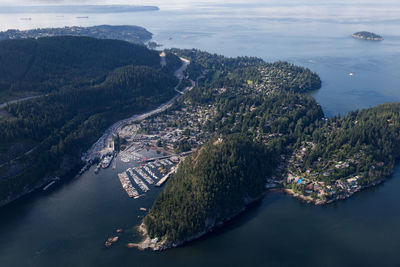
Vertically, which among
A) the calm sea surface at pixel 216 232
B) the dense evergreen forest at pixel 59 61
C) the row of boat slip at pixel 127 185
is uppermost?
the dense evergreen forest at pixel 59 61

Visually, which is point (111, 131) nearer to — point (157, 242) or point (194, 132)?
point (194, 132)

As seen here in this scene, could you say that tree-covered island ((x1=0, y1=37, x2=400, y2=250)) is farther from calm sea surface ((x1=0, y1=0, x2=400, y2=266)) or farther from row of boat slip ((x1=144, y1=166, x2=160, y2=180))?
row of boat slip ((x1=144, y1=166, x2=160, y2=180))

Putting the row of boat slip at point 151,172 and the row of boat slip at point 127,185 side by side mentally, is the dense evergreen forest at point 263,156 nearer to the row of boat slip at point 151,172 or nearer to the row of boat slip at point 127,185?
the row of boat slip at point 151,172

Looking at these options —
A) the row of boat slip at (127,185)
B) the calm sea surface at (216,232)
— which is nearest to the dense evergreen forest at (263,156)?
the calm sea surface at (216,232)

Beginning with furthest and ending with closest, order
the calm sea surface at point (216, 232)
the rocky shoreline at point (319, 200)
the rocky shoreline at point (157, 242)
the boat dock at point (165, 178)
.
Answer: the boat dock at point (165, 178) → the rocky shoreline at point (319, 200) → the rocky shoreline at point (157, 242) → the calm sea surface at point (216, 232)

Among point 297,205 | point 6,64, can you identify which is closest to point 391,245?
point 297,205

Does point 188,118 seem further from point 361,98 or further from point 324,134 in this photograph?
point 361,98

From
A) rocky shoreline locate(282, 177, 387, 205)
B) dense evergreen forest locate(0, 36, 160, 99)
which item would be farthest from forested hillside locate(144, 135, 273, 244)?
dense evergreen forest locate(0, 36, 160, 99)
